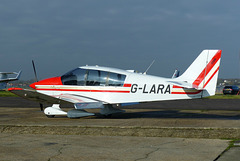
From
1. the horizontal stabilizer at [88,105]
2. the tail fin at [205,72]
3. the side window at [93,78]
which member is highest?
the tail fin at [205,72]

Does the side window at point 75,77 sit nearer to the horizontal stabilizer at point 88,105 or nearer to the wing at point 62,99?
the wing at point 62,99

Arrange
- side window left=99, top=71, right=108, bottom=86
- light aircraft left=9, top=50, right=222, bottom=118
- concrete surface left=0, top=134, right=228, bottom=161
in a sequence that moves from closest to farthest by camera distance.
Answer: concrete surface left=0, top=134, right=228, bottom=161 → light aircraft left=9, top=50, right=222, bottom=118 → side window left=99, top=71, right=108, bottom=86

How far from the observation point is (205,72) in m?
12.3

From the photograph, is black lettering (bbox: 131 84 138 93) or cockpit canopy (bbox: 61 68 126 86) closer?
black lettering (bbox: 131 84 138 93)

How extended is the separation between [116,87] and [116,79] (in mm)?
321

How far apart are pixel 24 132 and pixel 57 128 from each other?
2.97ft

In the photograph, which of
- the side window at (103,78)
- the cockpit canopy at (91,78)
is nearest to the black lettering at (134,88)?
the cockpit canopy at (91,78)

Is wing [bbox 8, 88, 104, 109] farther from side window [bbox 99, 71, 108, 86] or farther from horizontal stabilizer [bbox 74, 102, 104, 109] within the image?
side window [bbox 99, 71, 108, 86]

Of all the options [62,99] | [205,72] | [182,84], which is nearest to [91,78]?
[62,99]

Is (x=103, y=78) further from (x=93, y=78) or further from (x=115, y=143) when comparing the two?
(x=115, y=143)

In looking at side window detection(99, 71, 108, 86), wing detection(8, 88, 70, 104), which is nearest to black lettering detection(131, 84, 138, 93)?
side window detection(99, 71, 108, 86)

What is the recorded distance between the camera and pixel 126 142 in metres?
7.46

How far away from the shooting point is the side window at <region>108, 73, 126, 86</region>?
12.8 meters

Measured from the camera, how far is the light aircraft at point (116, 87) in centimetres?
1218
